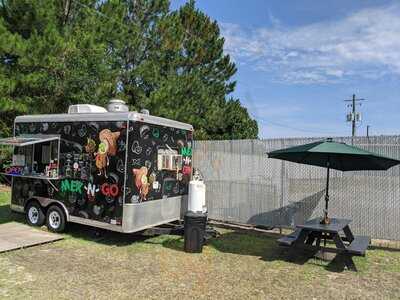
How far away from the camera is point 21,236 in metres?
8.09

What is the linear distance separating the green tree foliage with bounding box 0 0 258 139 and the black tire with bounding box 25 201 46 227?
4423mm

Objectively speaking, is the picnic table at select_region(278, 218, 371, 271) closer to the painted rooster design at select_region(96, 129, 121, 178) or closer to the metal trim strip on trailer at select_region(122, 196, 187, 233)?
the metal trim strip on trailer at select_region(122, 196, 187, 233)

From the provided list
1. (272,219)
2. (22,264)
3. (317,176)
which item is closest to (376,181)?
(317,176)

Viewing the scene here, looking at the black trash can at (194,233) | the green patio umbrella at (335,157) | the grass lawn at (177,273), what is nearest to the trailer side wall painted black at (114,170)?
the grass lawn at (177,273)

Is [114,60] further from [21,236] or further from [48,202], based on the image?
[21,236]

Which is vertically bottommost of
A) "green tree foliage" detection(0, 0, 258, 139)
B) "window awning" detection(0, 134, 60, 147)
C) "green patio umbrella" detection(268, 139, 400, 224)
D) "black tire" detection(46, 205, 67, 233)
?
"black tire" detection(46, 205, 67, 233)

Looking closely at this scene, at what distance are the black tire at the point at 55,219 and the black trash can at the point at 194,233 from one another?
2.72m

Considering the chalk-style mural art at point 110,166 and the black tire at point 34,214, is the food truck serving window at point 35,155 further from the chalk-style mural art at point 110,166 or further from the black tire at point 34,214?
the black tire at point 34,214

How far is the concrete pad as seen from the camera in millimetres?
7459

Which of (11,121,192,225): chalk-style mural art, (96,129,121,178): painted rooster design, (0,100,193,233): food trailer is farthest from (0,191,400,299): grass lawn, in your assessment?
(96,129,121,178): painted rooster design

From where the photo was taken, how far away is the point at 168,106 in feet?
57.2

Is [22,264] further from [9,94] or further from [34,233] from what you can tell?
[9,94]

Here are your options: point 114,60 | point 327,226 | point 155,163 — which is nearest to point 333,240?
point 327,226

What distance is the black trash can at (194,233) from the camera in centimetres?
741
